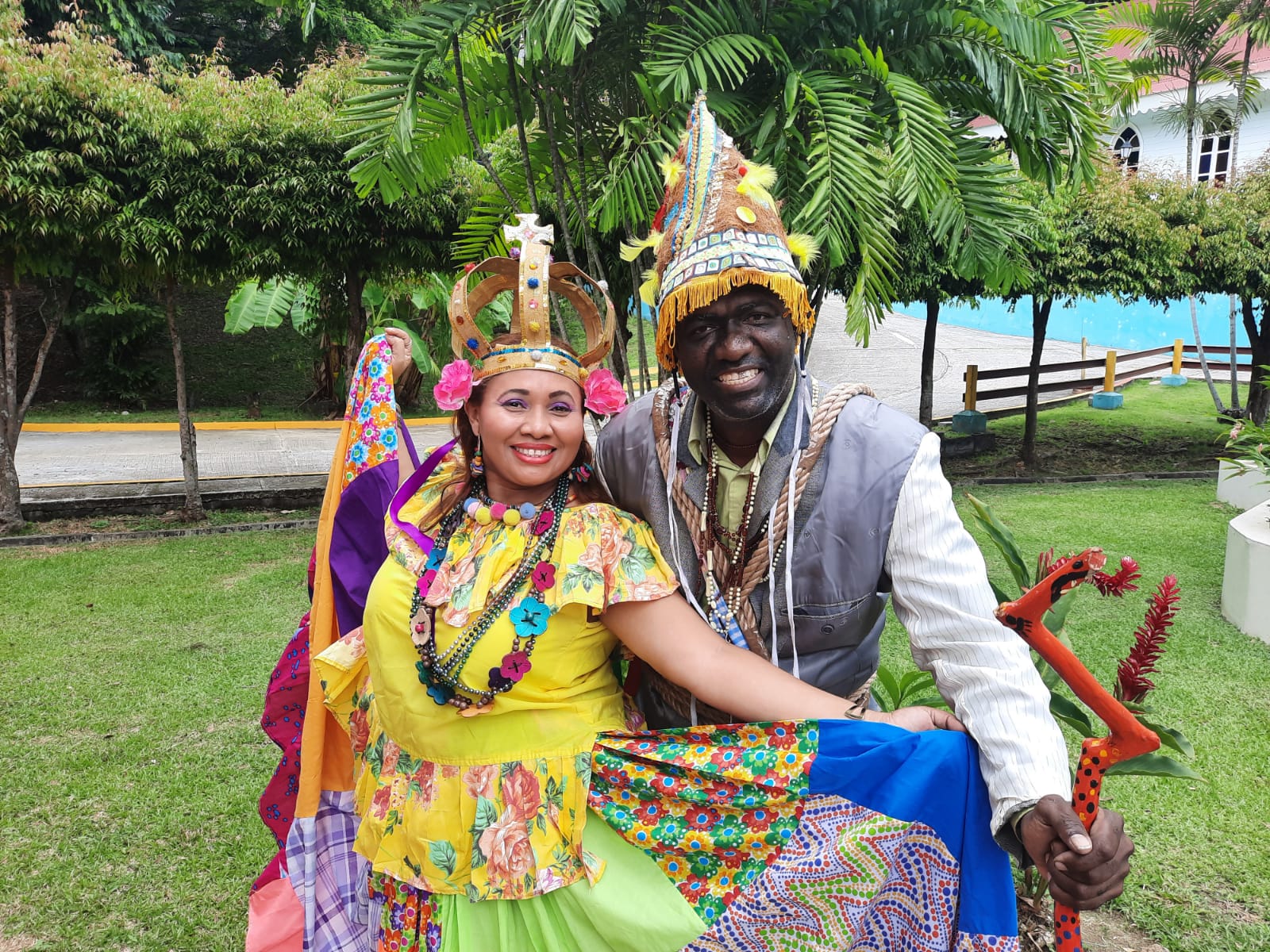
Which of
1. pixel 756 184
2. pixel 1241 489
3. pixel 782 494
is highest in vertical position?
pixel 756 184

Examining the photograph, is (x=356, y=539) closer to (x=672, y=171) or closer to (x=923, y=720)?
(x=672, y=171)

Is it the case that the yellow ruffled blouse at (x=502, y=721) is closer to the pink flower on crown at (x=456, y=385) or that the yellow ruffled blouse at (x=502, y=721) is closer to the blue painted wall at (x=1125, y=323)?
the pink flower on crown at (x=456, y=385)

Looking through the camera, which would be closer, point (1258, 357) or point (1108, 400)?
point (1258, 357)

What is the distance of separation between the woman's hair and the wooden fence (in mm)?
13628

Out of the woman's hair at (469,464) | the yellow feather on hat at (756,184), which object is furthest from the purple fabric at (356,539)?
the yellow feather on hat at (756,184)

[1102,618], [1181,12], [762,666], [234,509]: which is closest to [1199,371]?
[1181,12]

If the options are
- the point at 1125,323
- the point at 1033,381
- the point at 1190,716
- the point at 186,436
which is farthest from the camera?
the point at 1125,323

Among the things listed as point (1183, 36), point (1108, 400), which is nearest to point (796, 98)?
point (1183, 36)

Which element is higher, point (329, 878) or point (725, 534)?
point (725, 534)

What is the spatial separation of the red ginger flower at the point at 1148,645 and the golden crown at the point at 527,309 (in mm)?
1438

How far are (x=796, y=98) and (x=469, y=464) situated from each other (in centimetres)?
245

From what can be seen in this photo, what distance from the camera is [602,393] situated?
85.8 inches

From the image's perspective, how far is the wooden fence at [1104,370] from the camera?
15.0 m

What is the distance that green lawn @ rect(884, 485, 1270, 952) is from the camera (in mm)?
3504
